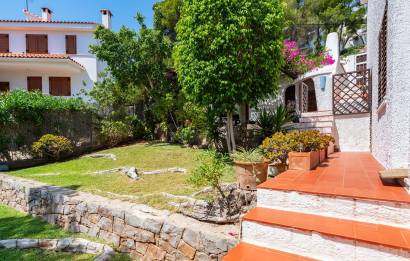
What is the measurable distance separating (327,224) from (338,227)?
114mm

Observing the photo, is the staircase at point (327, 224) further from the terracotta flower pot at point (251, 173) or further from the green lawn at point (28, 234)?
the green lawn at point (28, 234)

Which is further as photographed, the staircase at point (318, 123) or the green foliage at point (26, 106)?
the green foliage at point (26, 106)

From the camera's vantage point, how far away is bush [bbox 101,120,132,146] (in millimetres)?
13070

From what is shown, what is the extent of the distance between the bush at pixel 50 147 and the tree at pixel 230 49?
6750mm

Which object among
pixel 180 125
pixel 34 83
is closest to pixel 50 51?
pixel 34 83

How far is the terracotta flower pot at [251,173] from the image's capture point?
5.15 metres

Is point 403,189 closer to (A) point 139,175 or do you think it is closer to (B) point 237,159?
(B) point 237,159

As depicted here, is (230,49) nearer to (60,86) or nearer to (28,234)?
(28,234)

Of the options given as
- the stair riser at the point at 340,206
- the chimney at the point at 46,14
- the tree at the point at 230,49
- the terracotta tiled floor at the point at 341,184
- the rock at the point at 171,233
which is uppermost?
the chimney at the point at 46,14

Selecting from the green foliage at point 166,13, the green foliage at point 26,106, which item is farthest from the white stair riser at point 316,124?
the green foliage at point 166,13

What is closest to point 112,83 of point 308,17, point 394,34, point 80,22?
point 80,22

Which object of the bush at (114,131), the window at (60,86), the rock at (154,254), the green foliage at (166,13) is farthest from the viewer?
the window at (60,86)

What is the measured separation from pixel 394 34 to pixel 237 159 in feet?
11.3

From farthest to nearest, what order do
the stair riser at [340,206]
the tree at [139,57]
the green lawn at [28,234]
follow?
the tree at [139,57]
the green lawn at [28,234]
the stair riser at [340,206]
